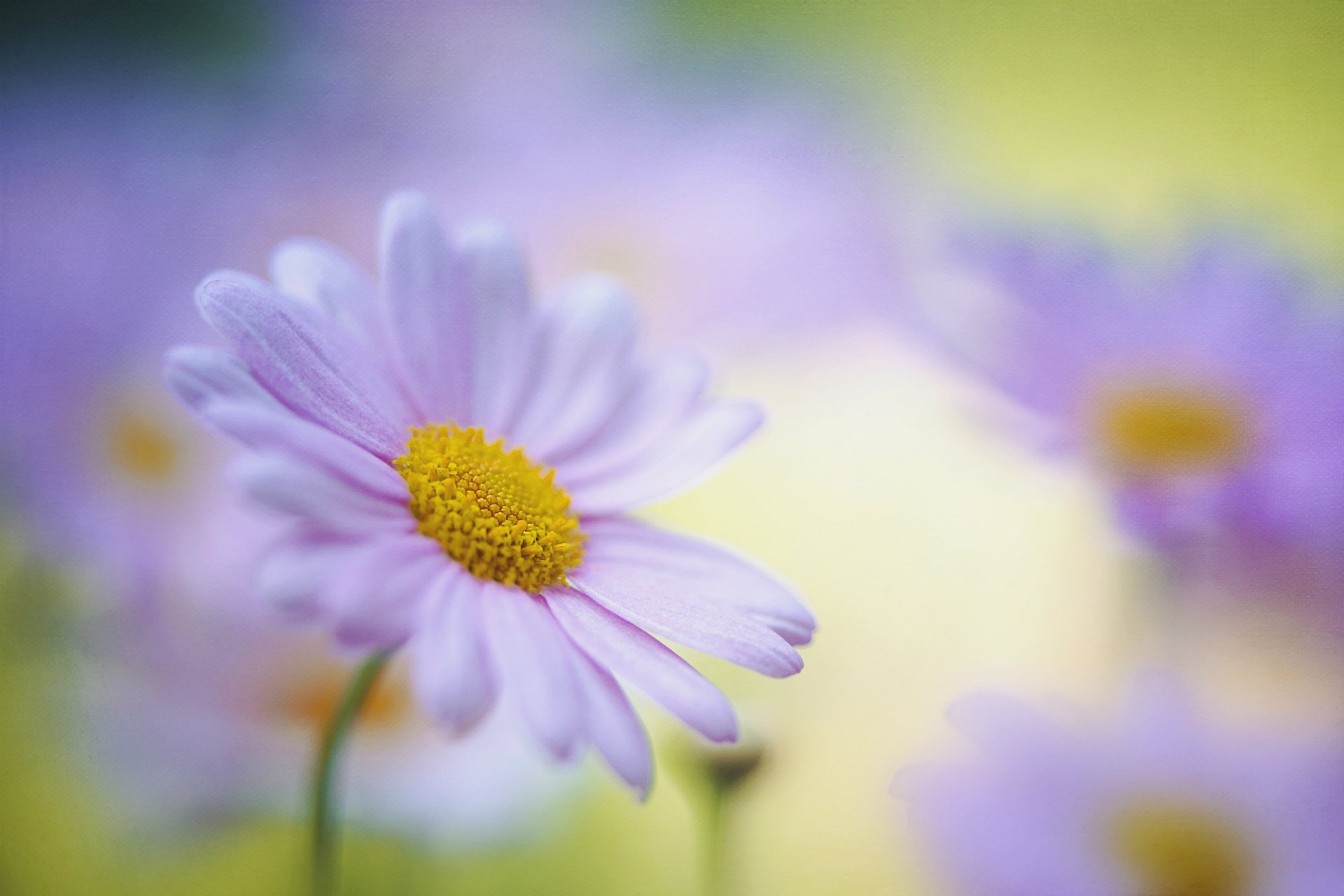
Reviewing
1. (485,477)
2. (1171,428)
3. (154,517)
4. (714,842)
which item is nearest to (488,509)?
(485,477)

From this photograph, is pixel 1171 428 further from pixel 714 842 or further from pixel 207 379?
pixel 207 379

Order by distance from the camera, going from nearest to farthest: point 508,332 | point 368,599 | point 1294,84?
1. point 368,599
2. point 508,332
3. point 1294,84

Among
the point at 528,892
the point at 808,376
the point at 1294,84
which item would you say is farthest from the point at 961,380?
the point at 528,892

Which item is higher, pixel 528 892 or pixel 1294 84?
pixel 1294 84

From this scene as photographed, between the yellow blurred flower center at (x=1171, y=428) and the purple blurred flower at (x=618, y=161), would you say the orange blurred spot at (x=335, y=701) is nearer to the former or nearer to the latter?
the purple blurred flower at (x=618, y=161)

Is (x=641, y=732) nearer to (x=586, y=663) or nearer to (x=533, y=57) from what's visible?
(x=586, y=663)

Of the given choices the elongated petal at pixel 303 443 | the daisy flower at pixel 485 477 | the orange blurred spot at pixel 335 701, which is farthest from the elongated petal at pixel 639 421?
the orange blurred spot at pixel 335 701

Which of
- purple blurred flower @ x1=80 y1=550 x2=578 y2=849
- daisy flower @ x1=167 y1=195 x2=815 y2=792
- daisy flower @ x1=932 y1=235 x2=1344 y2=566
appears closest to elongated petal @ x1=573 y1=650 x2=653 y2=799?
daisy flower @ x1=167 y1=195 x2=815 y2=792
